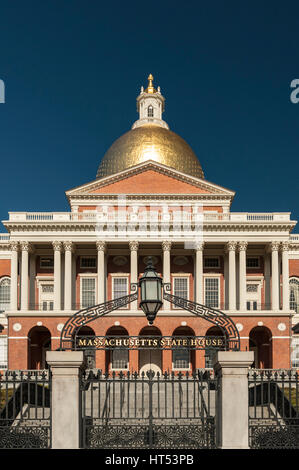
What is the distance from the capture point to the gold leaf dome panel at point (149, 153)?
6581 cm

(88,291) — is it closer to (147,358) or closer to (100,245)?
(100,245)

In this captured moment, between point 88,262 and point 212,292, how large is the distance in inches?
396

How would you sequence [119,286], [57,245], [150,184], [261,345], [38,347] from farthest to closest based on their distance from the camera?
[150,184] < [119,286] < [38,347] < [261,345] < [57,245]

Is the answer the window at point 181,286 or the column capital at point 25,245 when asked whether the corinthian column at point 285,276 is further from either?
the column capital at point 25,245

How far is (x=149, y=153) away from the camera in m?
66.0

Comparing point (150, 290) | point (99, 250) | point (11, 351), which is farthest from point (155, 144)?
point (150, 290)

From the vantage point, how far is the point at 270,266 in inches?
2301

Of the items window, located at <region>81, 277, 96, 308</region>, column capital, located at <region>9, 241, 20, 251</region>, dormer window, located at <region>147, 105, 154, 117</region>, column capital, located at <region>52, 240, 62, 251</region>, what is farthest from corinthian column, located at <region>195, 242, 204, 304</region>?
dormer window, located at <region>147, 105, 154, 117</region>

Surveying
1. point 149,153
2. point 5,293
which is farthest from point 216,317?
point 149,153

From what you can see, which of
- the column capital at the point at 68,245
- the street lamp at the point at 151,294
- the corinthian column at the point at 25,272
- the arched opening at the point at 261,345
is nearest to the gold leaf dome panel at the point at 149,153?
the column capital at the point at 68,245

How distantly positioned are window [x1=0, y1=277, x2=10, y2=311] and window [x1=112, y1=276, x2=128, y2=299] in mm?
9327
